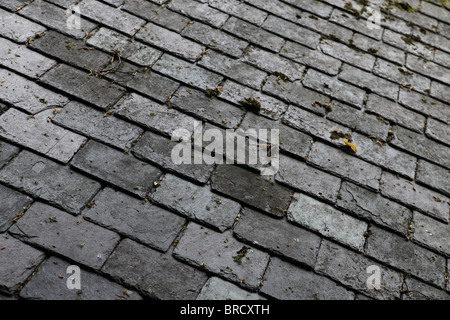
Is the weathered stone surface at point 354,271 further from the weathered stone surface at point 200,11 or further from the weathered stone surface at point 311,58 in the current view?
the weathered stone surface at point 200,11

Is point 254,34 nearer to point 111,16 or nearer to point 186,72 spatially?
point 186,72

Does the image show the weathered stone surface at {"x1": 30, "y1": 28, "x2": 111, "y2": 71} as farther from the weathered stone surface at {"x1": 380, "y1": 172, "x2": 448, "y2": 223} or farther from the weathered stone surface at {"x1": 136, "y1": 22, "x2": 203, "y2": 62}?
the weathered stone surface at {"x1": 380, "y1": 172, "x2": 448, "y2": 223}

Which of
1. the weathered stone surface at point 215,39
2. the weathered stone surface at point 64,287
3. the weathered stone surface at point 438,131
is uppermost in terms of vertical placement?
the weathered stone surface at point 215,39

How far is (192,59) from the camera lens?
90.6 inches

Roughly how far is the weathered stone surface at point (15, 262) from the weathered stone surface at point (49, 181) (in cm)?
23

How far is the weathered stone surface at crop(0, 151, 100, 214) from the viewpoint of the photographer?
5.37 ft

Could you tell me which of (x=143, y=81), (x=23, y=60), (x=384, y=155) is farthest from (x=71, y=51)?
(x=384, y=155)

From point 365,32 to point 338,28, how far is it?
0.23 m

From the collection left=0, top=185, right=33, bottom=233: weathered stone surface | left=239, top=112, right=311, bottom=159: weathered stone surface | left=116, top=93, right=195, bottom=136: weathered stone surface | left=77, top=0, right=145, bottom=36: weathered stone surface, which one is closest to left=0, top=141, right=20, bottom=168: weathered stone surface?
left=0, top=185, right=33, bottom=233: weathered stone surface

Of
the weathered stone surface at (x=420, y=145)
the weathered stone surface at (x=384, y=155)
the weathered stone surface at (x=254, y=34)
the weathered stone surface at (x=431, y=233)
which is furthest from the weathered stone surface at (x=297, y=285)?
the weathered stone surface at (x=254, y=34)

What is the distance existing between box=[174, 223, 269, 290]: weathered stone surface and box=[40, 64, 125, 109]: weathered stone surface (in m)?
0.91

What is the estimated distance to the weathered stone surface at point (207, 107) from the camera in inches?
80.9

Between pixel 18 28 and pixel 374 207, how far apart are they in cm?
242

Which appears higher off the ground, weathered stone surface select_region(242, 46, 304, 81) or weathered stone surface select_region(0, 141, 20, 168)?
weathered stone surface select_region(242, 46, 304, 81)
